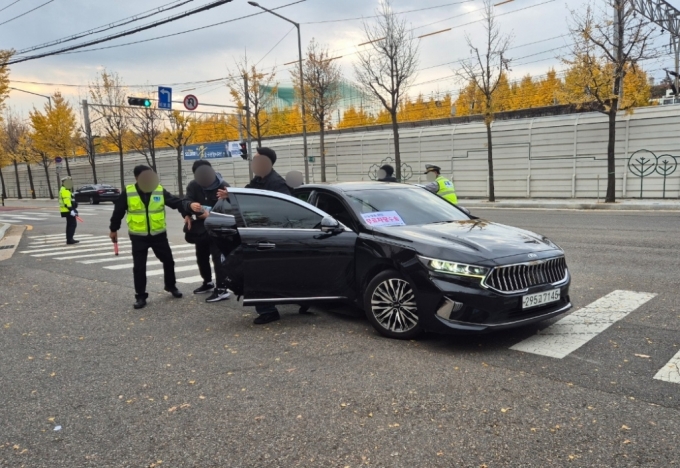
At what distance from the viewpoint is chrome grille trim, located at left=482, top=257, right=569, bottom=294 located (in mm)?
4543

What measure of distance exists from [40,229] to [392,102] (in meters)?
17.1

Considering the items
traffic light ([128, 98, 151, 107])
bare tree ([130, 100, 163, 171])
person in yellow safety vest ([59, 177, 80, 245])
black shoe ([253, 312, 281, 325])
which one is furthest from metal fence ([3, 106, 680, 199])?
black shoe ([253, 312, 281, 325])

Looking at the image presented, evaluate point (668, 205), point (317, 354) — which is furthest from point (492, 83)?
point (317, 354)

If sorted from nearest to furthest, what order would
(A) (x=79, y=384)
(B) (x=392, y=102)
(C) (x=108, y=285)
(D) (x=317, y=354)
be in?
(A) (x=79, y=384), (D) (x=317, y=354), (C) (x=108, y=285), (B) (x=392, y=102)

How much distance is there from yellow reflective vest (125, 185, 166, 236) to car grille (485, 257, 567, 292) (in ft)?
14.5

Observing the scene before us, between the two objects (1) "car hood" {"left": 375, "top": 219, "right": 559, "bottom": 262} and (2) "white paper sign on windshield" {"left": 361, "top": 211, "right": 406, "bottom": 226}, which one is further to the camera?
(2) "white paper sign on windshield" {"left": 361, "top": 211, "right": 406, "bottom": 226}

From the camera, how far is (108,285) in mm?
8484

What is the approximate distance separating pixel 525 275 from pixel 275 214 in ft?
8.66

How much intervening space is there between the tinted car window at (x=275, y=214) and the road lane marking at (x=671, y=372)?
10.9 ft

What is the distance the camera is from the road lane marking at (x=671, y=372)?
396cm

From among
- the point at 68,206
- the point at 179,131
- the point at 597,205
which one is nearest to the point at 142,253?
the point at 68,206

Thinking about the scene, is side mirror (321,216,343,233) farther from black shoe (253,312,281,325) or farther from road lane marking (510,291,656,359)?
road lane marking (510,291,656,359)

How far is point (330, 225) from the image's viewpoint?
5.38 metres

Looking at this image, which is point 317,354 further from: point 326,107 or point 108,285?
point 326,107
